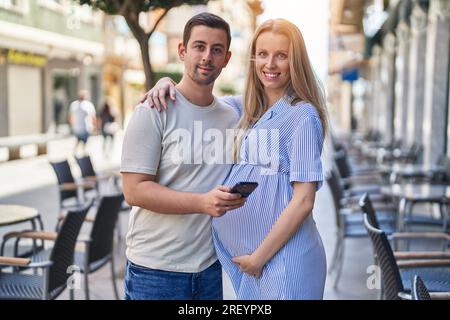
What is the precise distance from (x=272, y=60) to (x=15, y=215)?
3.16m

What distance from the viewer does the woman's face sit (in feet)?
7.51

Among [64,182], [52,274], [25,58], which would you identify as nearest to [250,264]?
[52,274]

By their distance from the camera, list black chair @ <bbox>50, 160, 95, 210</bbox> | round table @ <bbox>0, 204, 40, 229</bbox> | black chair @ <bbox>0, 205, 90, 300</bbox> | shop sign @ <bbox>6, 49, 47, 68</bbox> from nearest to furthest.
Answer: black chair @ <bbox>0, 205, 90, 300</bbox> → round table @ <bbox>0, 204, 40, 229</bbox> → black chair @ <bbox>50, 160, 95, 210</bbox> → shop sign @ <bbox>6, 49, 47, 68</bbox>

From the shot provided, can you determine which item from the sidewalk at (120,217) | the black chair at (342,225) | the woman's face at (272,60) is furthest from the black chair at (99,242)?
the woman's face at (272,60)

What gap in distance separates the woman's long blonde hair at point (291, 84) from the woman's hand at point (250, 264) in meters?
0.37

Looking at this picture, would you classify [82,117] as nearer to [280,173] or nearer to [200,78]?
[200,78]

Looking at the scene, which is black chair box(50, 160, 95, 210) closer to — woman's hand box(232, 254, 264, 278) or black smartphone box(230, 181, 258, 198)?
woman's hand box(232, 254, 264, 278)

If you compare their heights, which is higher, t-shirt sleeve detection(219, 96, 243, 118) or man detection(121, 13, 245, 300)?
t-shirt sleeve detection(219, 96, 243, 118)

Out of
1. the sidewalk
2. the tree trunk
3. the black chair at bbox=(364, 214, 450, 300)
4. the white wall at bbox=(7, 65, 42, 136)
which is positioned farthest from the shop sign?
the black chair at bbox=(364, 214, 450, 300)

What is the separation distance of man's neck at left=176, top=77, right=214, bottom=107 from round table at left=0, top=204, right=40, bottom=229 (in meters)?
2.62

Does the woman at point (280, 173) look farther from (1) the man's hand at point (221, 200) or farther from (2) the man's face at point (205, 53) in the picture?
(1) the man's hand at point (221, 200)

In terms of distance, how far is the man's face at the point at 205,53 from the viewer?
2359mm

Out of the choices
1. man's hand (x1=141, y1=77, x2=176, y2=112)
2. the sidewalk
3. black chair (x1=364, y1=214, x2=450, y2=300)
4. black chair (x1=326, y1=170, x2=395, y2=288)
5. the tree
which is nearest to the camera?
man's hand (x1=141, y1=77, x2=176, y2=112)
